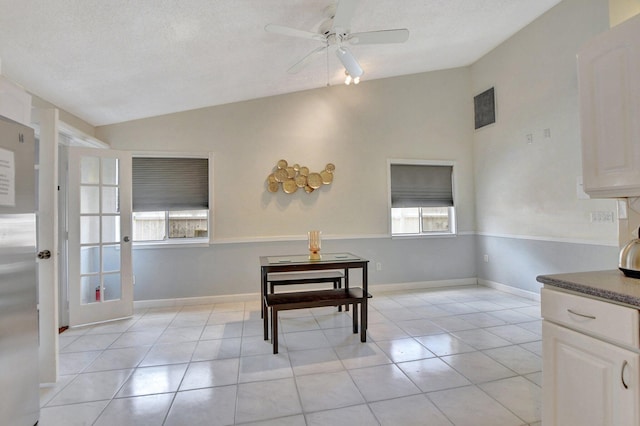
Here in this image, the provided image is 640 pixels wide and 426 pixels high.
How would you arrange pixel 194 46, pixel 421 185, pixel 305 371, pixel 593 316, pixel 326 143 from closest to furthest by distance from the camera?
pixel 593 316 → pixel 305 371 → pixel 194 46 → pixel 326 143 → pixel 421 185

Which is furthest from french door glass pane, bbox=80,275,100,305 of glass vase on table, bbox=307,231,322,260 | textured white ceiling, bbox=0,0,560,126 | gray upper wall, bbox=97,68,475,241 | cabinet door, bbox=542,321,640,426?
cabinet door, bbox=542,321,640,426

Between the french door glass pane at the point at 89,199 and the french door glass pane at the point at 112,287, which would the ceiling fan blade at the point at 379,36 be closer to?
the french door glass pane at the point at 89,199

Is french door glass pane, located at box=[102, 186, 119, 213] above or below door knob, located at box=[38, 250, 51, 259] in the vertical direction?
above

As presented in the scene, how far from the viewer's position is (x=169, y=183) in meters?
4.29

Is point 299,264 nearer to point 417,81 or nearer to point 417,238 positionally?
point 417,238

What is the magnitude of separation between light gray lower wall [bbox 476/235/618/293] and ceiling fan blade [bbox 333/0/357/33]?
3.69 m

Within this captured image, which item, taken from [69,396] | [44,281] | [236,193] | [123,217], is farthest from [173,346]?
[236,193]

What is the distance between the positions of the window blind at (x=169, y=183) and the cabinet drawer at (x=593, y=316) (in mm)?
4027

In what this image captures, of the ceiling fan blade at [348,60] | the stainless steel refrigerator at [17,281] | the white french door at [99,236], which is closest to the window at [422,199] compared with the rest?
the ceiling fan blade at [348,60]

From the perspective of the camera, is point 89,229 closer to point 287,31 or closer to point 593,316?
point 287,31

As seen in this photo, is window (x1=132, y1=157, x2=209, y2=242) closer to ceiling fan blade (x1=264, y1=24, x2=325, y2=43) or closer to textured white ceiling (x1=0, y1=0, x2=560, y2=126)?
textured white ceiling (x1=0, y1=0, x2=560, y2=126)

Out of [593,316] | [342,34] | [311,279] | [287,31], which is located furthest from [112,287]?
[593,316]

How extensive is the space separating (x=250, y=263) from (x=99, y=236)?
1885 millimetres

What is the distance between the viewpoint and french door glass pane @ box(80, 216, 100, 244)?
364cm
